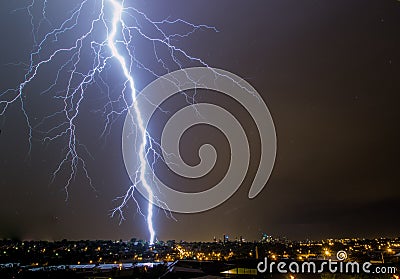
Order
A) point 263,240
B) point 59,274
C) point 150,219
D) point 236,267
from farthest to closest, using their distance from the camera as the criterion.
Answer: point 263,240, point 59,274, point 236,267, point 150,219

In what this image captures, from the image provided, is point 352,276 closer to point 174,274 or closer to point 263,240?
point 174,274

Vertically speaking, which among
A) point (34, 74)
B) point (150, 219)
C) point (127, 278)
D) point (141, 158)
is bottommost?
point (127, 278)

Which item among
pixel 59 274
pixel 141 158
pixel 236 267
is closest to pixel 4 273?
pixel 59 274

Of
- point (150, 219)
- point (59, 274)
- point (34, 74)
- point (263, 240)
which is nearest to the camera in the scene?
point (34, 74)

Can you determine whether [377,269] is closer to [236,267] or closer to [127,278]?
[236,267]

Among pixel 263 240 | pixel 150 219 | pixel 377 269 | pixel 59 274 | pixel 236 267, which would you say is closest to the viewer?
pixel 377 269

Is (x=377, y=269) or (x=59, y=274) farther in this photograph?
(x=59, y=274)

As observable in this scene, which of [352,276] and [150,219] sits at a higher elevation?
[150,219]

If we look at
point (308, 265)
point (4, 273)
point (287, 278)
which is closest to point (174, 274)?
point (287, 278)

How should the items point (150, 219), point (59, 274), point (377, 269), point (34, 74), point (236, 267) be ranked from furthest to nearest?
1. point (59, 274)
2. point (236, 267)
3. point (150, 219)
4. point (377, 269)
5. point (34, 74)
